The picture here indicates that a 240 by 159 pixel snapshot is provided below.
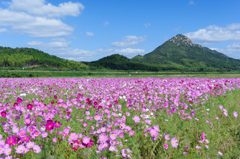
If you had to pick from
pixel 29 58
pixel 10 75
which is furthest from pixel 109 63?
pixel 10 75

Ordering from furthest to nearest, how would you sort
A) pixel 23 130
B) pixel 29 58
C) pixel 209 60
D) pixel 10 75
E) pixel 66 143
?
pixel 209 60 < pixel 29 58 < pixel 10 75 < pixel 66 143 < pixel 23 130

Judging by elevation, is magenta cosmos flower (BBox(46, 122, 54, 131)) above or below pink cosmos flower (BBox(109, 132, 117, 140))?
above

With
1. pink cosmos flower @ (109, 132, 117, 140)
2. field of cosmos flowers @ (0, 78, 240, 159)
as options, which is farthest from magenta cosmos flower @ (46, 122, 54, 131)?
pink cosmos flower @ (109, 132, 117, 140)

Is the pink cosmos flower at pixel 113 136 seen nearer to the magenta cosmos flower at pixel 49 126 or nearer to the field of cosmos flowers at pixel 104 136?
the field of cosmos flowers at pixel 104 136

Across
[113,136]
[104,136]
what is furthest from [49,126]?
[113,136]

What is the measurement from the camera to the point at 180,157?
2.92 metres

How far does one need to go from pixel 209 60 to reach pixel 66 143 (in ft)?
703

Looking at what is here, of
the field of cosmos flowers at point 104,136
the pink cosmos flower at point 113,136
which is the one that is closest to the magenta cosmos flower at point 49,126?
the field of cosmos flowers at point 104,136

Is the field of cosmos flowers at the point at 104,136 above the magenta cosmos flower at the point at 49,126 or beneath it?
beneath

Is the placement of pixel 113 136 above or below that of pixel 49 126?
below

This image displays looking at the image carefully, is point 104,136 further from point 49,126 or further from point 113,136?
point 49,126

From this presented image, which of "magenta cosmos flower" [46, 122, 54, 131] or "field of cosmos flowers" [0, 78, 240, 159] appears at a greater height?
"magenta cosmos flower" [46, 122, 54, 131]

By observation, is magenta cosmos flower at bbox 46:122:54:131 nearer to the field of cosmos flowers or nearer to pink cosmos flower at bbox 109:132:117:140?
the field of cosmos flowers

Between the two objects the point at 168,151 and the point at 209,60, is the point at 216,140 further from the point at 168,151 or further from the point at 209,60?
the point at 209,60
